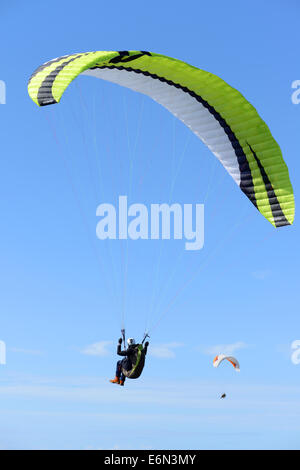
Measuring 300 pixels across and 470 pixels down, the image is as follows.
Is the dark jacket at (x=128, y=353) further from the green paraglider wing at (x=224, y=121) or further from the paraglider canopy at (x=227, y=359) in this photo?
the green paraglider wing at (x=224, y=121)

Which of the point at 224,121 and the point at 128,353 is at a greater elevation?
the point at 224,121

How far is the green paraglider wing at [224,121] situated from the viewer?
1631 cm

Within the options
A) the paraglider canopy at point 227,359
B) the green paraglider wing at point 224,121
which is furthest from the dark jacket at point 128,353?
the green paraglider wing at point 224,121

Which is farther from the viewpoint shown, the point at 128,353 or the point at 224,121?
the point at 224,121

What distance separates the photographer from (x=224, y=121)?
56.1ft

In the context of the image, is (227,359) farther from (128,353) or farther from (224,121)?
(224,121)

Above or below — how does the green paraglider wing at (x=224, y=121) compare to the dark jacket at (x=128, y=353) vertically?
above

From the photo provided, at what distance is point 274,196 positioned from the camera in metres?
17.1

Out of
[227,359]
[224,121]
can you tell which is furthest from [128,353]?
[224,121]

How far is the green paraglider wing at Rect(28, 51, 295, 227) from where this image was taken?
16.3 metres
